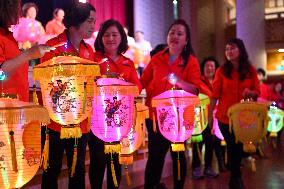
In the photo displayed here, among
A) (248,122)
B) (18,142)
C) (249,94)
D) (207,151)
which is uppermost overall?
(249,94)

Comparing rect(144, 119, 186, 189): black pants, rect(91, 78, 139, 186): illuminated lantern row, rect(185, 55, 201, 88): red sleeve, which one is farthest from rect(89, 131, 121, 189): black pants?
rect(185, 55, 201, 88): red sleeve

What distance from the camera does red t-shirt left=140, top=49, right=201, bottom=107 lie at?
3.02m

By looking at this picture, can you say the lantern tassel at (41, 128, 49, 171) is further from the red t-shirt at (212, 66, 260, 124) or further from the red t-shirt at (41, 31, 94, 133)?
the red t-shirt at (212, 66, 260, 124)

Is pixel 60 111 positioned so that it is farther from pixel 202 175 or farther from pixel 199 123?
pixel 202 175

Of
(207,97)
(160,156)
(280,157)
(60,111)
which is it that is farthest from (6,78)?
(280,157)

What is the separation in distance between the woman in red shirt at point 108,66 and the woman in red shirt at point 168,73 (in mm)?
380

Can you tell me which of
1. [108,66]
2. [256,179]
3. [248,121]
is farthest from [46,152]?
[256,179]

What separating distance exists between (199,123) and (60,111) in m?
2.01

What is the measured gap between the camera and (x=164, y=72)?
10.1 feet

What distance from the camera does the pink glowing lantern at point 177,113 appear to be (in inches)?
109

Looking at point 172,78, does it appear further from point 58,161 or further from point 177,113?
point 58,161

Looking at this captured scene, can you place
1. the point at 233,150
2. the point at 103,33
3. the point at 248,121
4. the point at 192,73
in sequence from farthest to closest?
the point at 233,150
the point at 248,121
the point at 192,73
the point at 103,33

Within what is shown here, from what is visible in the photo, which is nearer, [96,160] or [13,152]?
[13,152]

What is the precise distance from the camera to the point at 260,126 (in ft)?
11.2
